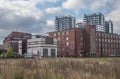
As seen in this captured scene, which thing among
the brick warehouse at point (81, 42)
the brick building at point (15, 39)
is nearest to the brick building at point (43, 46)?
the brick warehouse at point (81, 42)

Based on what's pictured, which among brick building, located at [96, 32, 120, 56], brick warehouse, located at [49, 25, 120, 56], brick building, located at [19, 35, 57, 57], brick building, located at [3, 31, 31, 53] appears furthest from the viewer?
brick building, located at [3, 31, 31, 53]

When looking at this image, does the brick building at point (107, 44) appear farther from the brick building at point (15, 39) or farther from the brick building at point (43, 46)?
the brick building at point (15, 39)

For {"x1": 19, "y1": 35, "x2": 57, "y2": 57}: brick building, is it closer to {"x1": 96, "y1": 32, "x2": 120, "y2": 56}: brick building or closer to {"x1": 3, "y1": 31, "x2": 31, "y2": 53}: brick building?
{"x1": 3, "y1": 31, "x2": 31, "y2": 53}: brick building

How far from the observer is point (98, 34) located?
166 meters

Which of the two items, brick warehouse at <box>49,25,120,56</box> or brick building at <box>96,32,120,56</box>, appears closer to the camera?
brick warehouse at <box>49,25,120,56</box>

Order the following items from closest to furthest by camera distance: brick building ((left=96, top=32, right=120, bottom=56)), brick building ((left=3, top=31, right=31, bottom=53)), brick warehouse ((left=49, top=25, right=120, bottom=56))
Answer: brick warehouse ((left=49, top=25, right=120, bottom=56)), brick building ((left=96, top=32, right=120, bottom=56)), brick building ((left=3, top=31, right=31, bottom=53))

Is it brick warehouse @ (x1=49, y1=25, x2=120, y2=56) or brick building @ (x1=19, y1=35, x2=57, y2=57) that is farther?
brick warehouse @ (x1=49, y1=25, x2=120, y2=56)

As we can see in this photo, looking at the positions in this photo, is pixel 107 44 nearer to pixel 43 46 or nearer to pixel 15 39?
pixel 43 46

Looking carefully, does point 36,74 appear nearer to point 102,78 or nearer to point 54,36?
point 102,78

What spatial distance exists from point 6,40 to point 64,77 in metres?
168

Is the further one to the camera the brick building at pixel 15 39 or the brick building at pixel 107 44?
the brick building at pixel 15 39

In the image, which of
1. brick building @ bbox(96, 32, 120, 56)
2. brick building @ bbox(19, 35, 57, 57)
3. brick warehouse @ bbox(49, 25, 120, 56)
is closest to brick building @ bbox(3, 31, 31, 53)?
brick building @ bbox(19, 35, 57, 57)

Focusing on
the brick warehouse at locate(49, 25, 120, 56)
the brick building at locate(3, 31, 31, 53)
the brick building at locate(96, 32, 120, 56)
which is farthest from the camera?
the brick building at locate(3, 31, 31, 53)

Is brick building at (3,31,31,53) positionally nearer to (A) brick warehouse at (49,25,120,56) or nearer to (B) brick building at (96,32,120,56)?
(A) brick warehouse at (49,25,120,56)
